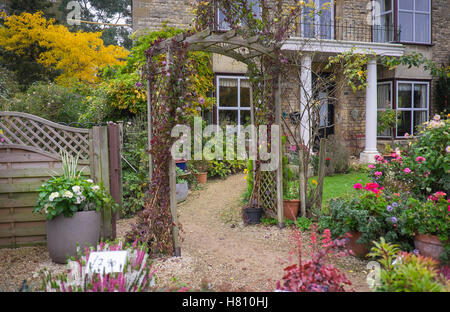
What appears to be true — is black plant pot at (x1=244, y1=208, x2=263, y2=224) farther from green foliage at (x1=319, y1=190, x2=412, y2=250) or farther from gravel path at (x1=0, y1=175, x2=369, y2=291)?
green foliage at (x1=319, y1=190, x2=412, y2=250)

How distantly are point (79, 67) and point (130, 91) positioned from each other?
624 cm

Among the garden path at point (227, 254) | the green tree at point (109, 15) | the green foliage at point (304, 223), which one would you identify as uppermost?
the green tree at point (109, 15)

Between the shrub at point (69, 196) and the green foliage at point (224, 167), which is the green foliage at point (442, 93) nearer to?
the green foliage at point (224, 167)

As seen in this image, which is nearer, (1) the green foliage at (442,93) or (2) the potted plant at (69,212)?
(2) the potted plant at (69,212)

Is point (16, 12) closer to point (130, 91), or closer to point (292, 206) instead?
point (130, 91)

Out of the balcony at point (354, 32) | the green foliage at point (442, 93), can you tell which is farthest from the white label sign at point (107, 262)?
the green foliage at point (442, 93)

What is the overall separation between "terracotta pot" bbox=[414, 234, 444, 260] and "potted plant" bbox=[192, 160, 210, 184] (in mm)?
5490

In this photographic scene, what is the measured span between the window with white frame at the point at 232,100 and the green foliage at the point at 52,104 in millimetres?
3733

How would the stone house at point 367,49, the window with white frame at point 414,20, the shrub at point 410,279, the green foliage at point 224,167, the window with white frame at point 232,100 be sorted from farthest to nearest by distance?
the window with white frame at point 414,20
the window with white frame at point 232,100
the stone house at point 367,49
the green foliage at point 224,167
the shrub at point 410,279

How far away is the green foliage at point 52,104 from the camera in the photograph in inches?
362

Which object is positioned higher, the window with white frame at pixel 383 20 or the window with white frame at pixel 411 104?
the window with white frame at pixel 383 20

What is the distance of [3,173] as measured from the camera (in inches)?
179

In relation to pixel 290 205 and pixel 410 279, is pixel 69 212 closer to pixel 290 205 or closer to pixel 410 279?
pixel 290 205
